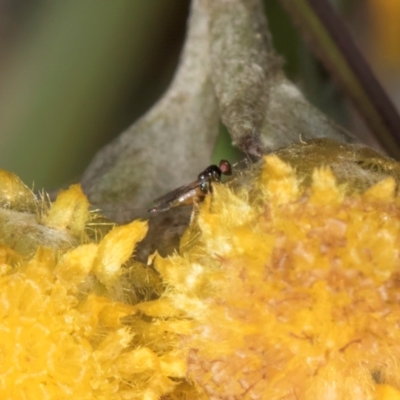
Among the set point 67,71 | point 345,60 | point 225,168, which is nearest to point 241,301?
point 225,168

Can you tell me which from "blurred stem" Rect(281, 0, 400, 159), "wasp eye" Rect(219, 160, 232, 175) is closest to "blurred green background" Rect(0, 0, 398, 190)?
"blurred stem" Rect(281, 0, 400, 159)

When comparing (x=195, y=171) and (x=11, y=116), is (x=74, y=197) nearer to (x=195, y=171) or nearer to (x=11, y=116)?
(x=195, y=171)

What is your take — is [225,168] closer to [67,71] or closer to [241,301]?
[241,301]

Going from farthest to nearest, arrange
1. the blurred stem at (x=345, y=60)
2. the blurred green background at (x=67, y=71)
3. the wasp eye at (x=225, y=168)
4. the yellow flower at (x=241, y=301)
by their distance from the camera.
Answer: the blurred green background at (x=67, y=71)
the blurred stem at (x=345, y=60)
the wasp eye at (x=225, y=168)
the yellow flower at (x=241, y=301)

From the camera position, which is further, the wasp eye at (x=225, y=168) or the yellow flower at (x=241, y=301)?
the wasp eye at (x=225, y=168)

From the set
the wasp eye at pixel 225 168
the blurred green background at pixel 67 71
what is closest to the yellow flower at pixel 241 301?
the wasp eye at pixel 225 168

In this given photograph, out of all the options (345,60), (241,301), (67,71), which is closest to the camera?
(241,301)

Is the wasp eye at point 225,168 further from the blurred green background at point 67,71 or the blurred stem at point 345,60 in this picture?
the blurred green background at point 67,71

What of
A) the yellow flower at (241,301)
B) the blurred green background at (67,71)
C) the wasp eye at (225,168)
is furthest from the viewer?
the blurred green background at (67,71)
